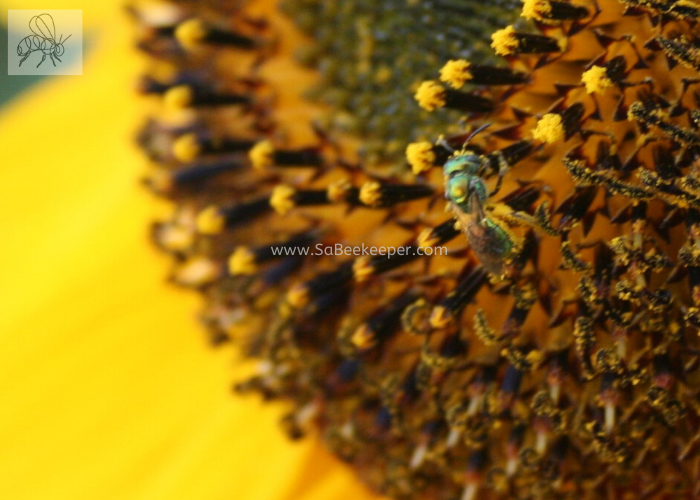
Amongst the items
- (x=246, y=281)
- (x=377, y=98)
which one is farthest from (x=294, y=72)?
(x=246, y=281)

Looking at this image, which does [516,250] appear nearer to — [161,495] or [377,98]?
[377,98]

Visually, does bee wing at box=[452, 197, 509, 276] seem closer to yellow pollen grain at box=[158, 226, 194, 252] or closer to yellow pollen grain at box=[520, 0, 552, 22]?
yellow pollen grain at box=[520, 0, 552, 22]

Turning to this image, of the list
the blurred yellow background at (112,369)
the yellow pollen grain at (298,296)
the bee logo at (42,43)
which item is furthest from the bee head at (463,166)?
the bee logo at (42,43)

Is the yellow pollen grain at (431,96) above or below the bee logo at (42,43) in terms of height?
above

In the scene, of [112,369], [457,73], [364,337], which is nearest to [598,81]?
[457,73]


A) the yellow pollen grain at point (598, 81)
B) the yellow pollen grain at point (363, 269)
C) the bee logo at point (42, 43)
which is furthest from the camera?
the bee logo at point (42, 43)

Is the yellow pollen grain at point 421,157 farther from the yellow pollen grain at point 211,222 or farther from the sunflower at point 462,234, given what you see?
the yellow pollen grain at point 211,222

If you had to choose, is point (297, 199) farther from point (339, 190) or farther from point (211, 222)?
point (211, 222)
